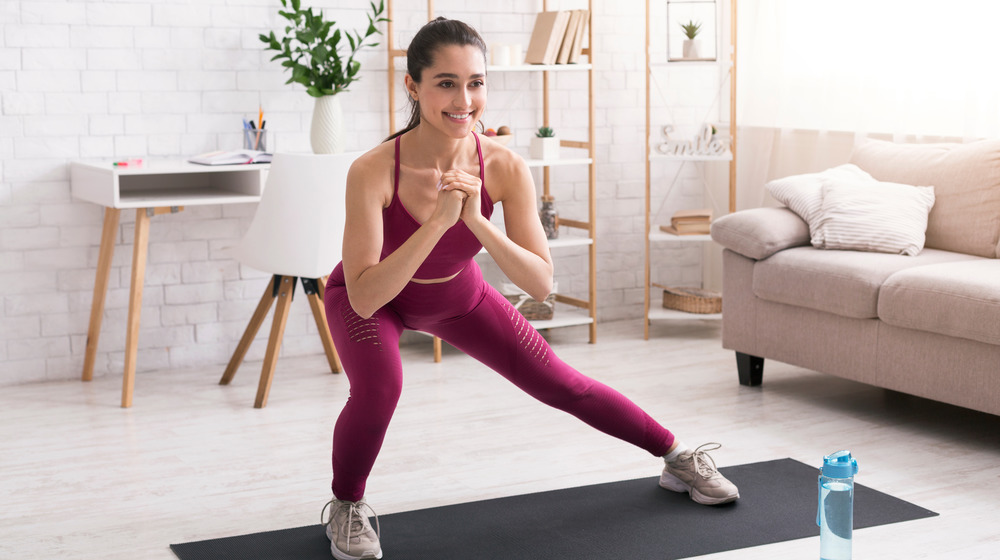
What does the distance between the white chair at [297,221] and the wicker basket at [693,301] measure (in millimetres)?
1696

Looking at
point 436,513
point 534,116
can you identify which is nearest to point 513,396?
point 436,513

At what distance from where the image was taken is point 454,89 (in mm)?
2156

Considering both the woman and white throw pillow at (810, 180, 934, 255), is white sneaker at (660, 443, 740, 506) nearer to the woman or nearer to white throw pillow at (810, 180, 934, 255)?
the woman

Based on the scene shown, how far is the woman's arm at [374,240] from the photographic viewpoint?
213cm

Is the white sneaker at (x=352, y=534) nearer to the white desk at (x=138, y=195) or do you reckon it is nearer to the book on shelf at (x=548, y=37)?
the white desk at (x=138, y=195)

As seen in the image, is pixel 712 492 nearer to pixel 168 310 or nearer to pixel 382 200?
pixel 382 200

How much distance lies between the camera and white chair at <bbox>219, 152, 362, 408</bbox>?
3.49 meters

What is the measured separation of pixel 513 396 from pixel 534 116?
153 cm

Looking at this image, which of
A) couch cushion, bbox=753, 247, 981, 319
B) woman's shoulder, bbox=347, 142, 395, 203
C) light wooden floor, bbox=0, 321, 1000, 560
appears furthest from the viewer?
couch cushion, bbox=753, 247, 981, 319

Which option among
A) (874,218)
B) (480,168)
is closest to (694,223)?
(874,218)

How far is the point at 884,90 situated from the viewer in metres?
4.18

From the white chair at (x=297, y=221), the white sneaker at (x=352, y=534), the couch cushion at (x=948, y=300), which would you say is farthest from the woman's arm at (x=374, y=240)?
the couch cushion at (x=948, y=300)

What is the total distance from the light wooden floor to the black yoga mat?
0.07 metres

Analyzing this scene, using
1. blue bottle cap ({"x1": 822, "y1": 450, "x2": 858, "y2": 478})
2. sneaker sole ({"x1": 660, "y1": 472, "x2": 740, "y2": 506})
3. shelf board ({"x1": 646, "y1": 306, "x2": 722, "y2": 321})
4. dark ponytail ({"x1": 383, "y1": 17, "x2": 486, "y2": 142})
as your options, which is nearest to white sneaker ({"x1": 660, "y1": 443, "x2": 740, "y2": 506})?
sneaker sole ({"x1": 660, "y1": 472, "x2": 740, "y2": 506})
